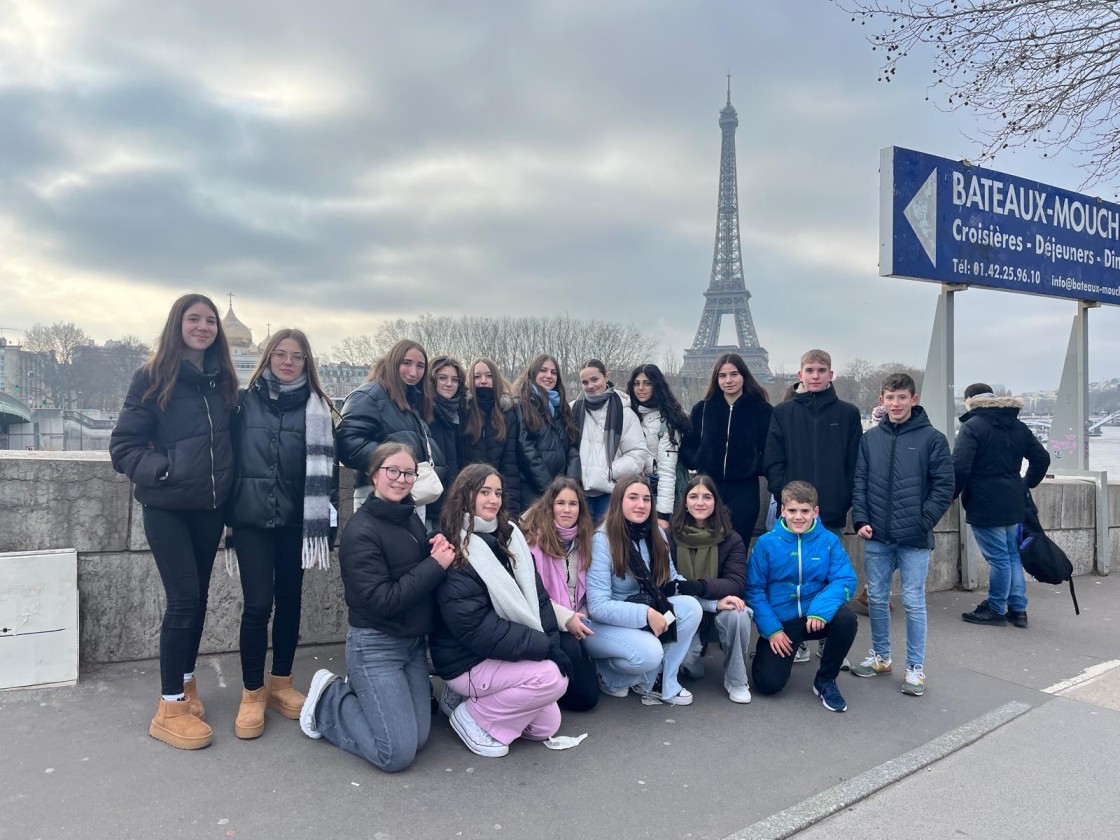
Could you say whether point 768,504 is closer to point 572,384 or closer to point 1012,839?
point 1012,839

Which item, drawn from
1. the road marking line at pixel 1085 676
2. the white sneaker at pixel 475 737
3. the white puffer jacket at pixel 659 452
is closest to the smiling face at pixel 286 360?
the white sneaker at pixel 475 737

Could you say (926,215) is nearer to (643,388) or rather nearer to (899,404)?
(899,404)

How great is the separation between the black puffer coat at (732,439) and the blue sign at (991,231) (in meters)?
2.12

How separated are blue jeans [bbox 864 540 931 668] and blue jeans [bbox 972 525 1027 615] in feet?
5.50

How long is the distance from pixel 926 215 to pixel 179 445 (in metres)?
5.96

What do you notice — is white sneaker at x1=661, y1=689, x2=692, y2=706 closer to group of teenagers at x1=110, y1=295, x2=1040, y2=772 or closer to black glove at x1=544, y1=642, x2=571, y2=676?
group of teenagers at x1=110, y1=295, x2=1040, y2=772

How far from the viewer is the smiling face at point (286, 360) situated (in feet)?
12.1

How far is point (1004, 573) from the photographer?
5758 mm

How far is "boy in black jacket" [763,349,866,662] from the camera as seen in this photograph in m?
4.85

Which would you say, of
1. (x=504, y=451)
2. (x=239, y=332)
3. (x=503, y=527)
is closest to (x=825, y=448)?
(x=504, y=451)

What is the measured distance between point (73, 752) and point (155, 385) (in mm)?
1586

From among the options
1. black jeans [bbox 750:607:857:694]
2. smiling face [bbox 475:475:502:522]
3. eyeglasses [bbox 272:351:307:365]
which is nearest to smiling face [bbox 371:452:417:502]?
smiling face [bbox 475:475:502:522]

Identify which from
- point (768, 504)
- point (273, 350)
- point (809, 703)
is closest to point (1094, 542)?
point (768, 504)

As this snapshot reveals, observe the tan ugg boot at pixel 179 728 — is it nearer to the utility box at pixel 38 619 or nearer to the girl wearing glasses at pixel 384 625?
the girl wearing glasses at pixel 384 625
